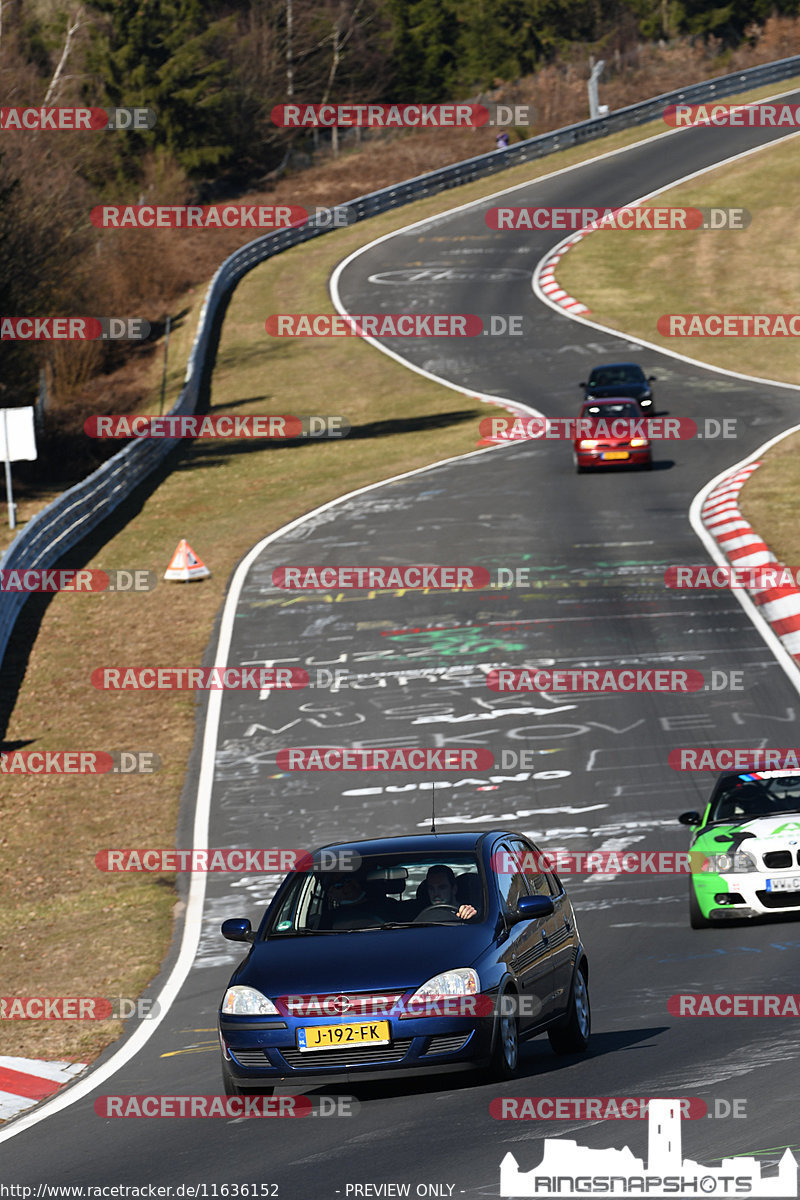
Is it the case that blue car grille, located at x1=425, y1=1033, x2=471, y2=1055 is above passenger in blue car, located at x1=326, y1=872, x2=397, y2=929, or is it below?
below

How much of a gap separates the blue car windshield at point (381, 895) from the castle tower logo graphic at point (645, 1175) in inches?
91.1

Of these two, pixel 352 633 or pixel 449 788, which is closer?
pixel 449 788

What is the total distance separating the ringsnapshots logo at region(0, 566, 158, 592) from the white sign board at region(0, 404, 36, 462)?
197cm

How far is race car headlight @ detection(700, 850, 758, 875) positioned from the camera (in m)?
14.3

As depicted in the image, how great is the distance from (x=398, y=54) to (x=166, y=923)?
92.1 meters

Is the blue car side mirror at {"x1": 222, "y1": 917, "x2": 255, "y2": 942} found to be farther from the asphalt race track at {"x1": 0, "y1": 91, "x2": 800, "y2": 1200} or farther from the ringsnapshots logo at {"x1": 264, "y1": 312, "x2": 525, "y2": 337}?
the ringsnapshots logo at {"x1": 264, "y1": 312, "x2": 525, "y2": 337}

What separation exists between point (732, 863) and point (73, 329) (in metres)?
45.1

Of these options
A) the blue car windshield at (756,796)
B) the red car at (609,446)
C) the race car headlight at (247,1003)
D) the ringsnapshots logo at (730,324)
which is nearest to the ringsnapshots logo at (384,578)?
the red car at (609,446)

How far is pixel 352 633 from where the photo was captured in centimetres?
2630

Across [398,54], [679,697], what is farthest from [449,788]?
[398,54]

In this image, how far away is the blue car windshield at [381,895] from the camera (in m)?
9.95

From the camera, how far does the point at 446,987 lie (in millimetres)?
9133

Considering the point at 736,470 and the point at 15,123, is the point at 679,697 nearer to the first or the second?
the point at 736,470

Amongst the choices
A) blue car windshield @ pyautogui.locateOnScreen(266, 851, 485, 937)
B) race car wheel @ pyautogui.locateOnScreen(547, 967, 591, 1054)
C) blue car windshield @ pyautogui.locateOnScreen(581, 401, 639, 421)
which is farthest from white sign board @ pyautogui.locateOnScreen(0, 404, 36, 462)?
race car wheel @ pyautogui.locateOnScreen(547, 967, 591, 1054)
